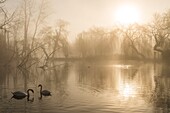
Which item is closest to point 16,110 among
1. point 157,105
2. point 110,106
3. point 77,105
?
point 77,105

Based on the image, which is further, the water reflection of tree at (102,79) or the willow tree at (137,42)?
the willow tree at (137,42)

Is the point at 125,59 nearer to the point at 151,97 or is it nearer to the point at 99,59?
the point at 99,59

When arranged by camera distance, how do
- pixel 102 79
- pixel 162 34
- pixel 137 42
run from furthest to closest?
pixel 137 42 < pixel 162 34 < pixel 102 79

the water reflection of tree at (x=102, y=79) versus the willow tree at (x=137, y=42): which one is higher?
the willow tree at (x=137, y=42)

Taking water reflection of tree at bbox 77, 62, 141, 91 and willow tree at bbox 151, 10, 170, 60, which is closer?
water reflection of tree at bbox 77, 62, 141, 91

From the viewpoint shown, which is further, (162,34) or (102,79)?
(162,34)

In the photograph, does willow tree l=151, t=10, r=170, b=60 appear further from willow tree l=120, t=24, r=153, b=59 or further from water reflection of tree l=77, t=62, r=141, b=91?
water reflection of tree l=77, t=62, r=141, b=91

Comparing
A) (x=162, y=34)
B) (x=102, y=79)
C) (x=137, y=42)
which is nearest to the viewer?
(x=102, y=79)

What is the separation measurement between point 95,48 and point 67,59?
37.5 feet

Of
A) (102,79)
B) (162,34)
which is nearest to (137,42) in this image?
(162,34)

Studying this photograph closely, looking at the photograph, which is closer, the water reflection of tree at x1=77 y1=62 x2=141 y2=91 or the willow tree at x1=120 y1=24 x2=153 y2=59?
the water reflection of tree at x1=77 y1=62 x2=141 y2=91

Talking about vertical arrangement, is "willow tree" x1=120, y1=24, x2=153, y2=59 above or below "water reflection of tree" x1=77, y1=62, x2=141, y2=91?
above

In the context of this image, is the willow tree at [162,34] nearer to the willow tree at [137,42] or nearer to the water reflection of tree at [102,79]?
the willow tree at [137,42]

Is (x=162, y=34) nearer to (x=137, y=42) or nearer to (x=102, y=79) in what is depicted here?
(x=137, y=42)
